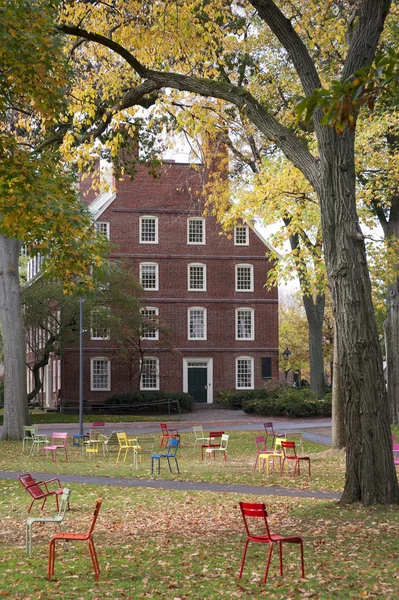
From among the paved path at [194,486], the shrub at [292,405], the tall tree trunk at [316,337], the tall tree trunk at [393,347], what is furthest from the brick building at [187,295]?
the paved path at [194,486]

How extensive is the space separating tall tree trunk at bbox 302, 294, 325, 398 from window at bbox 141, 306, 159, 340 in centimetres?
945

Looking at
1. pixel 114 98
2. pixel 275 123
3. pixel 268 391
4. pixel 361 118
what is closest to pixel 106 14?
pixel 114 98

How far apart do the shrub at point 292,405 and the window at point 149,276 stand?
10.2 metres

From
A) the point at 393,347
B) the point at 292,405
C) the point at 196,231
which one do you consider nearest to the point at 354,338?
the point at 393,347

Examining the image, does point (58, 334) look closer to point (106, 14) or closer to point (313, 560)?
point (106, 14)

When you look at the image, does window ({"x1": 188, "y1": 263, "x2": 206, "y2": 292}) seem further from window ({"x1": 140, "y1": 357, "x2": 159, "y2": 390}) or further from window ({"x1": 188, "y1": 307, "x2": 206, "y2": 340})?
window ({"x1": 140, "y1": 357, "x2": 159, "y2": 390})

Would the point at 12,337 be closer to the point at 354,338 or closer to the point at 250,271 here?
the point at 354,338

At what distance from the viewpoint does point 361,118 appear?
1022 inches

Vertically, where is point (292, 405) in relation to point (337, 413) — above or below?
below

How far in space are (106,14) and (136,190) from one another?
35246mm

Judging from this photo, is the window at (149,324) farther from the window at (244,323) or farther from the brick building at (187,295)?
the window at (244,323)

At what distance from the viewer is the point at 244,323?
51688 mm

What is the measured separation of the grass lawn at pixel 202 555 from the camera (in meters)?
8.48

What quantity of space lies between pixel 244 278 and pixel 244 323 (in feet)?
9.43
